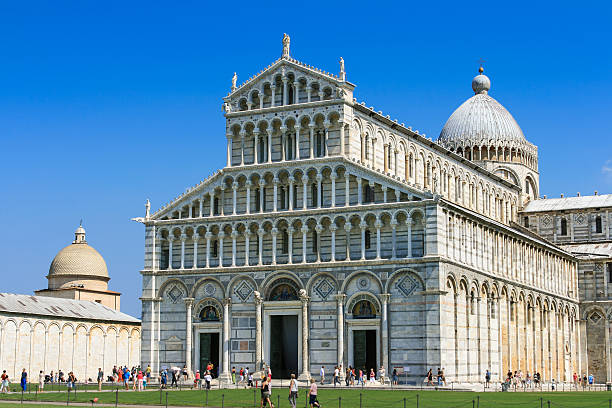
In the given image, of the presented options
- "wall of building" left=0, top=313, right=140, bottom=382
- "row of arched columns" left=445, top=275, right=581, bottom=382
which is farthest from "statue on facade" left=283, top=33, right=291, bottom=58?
"wall of building" left=0, top=313, right=140, bottom=382

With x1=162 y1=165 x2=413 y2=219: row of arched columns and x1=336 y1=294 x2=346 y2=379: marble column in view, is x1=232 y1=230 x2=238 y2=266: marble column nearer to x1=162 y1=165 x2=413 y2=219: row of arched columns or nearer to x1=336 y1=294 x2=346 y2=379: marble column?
x1=162 y1=165 x2=413 y2=219: row of arched columns

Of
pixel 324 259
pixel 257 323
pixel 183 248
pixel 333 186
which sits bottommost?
pixel 257 323

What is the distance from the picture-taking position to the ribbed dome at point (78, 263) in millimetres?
90625

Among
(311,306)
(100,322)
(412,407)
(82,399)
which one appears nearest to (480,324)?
(311,306)

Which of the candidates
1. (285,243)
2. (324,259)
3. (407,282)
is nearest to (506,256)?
(407,282)

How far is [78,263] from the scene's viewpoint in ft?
298

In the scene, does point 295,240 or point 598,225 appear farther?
point 598,225

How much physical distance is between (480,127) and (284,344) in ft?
114

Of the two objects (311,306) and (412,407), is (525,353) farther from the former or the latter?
(412,407)

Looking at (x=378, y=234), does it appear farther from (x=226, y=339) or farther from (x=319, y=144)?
(x=226, y=339)

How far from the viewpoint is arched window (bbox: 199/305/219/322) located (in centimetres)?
6041

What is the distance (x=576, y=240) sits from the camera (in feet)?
266

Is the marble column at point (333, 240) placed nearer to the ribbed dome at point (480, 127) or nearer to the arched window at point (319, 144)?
the arched window at point (319, 144)

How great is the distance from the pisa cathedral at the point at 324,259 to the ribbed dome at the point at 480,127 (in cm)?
1904
